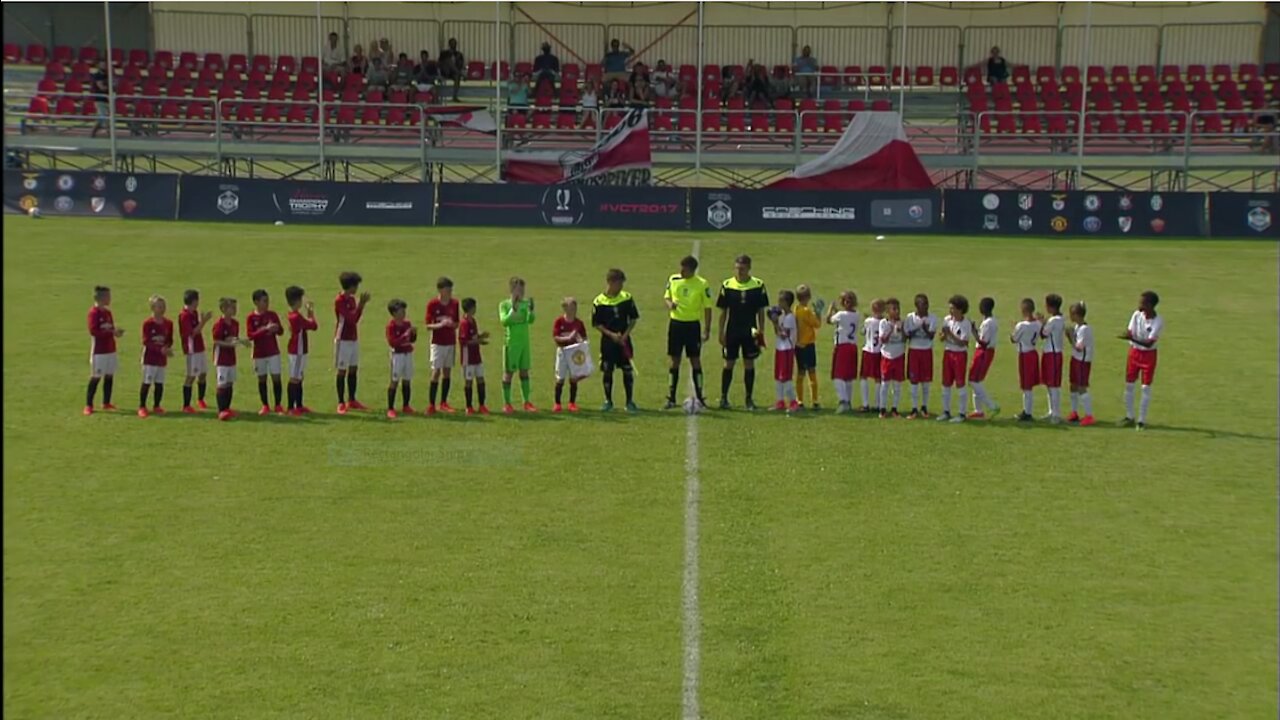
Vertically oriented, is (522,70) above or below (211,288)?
above

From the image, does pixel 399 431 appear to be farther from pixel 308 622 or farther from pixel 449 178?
pixel 449 178

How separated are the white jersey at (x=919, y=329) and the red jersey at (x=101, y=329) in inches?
411

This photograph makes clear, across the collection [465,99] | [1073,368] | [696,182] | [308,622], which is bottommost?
[308,622]

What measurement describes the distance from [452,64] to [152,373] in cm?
3074

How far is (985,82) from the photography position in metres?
50.0

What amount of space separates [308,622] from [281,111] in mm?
36065

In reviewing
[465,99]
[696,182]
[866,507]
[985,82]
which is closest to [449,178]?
[465,99]

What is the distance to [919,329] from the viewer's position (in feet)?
64.3

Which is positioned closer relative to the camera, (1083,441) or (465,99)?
(1083,441)

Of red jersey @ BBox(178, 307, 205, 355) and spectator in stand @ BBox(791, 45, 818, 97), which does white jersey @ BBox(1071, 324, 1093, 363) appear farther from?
spectator in stand @ BBox(791, 45, 818, 97)

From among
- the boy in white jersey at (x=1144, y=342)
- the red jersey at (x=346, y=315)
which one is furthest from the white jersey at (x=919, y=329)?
the red jersey at (x=346, y=315)

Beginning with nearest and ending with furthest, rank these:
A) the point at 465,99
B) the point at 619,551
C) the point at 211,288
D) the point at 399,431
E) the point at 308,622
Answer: the point at 308,622
the point at 619,551
the point at 399,431
the point at 211,288
the point at 465,99

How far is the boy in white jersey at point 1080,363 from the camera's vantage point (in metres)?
19.1

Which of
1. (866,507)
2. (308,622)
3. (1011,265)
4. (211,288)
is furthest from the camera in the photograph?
(1011,265)
